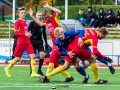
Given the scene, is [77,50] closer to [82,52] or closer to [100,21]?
[82,52]

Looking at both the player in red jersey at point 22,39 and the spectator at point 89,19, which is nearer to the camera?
the player in red jersey at point 22,39

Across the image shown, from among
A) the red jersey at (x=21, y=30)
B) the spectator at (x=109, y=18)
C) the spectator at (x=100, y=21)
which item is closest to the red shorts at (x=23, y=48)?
the red jersey at (x=21, y=30)

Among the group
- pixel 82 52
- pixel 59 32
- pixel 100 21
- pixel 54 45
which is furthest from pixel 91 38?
pixel 100 21

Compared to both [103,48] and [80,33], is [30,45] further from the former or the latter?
[103,48]

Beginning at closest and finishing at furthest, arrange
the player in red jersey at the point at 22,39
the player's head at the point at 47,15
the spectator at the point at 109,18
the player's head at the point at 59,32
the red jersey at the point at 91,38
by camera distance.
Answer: the player's head at the point at 59,32
the red jersey at the point at 91,38
the player's head at the point at 47,15
the player in red jersey at the point at 22,39
the spectator at the point at 109,18

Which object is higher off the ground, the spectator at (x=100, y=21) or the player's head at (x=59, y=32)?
the player's head at (x=59, y=32)

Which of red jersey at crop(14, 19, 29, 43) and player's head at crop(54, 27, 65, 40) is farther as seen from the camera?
red jersey at crop(14, 19, 29, 43)

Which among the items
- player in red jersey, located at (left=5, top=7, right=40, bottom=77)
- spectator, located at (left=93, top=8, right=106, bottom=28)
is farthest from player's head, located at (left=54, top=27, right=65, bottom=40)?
spectator, located at (left=93, top=8, right=106, bottom=28)

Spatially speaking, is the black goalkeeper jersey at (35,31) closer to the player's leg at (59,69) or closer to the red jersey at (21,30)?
the red jersey at (21,30)

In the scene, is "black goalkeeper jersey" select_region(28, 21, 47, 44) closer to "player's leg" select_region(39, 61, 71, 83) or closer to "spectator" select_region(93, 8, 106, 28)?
"player's leg" select_region(39, 61, 71, 83)

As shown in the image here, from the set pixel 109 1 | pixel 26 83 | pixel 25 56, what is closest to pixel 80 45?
pixel 26 83

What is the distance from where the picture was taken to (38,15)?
61.9 feet

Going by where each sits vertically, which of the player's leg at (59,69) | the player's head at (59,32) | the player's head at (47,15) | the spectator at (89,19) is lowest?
the player's leg at (59,69)

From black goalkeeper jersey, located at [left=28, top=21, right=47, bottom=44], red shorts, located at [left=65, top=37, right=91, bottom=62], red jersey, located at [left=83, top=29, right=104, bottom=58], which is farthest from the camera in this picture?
black goalkeeper jersey, located at [left=28, top=21, right=47, bottom=44]
